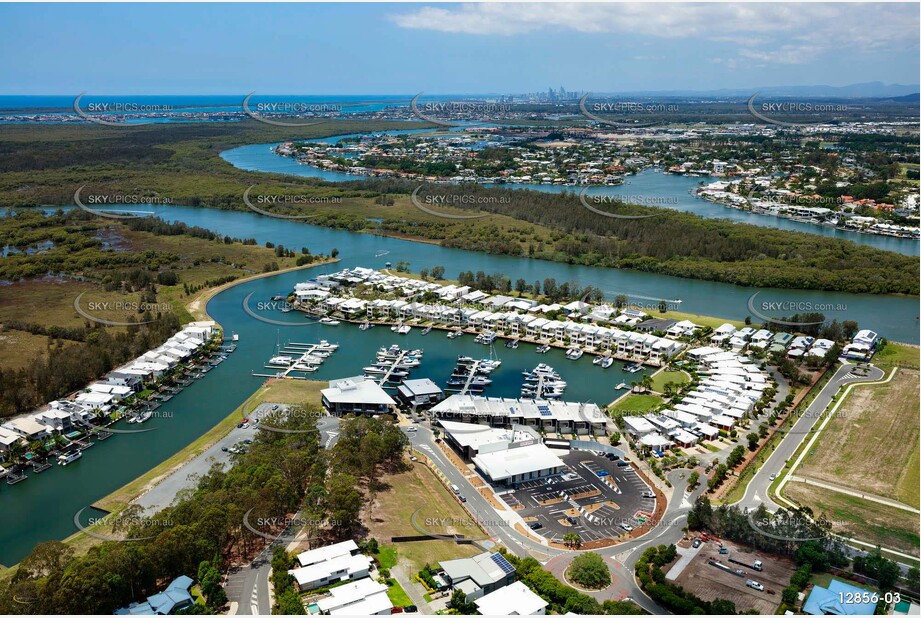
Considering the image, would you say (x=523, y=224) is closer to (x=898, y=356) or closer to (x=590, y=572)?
(x=898, y=356)

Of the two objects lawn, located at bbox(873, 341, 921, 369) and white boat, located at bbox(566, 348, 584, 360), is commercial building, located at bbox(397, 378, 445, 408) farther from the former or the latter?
lawn, located at bbox(873, 341, 921, 369)

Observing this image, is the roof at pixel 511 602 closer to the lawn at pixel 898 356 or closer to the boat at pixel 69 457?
the boat at pixel 69 457

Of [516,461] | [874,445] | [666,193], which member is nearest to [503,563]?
[516,461]

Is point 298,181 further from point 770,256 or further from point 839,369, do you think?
point 839,369

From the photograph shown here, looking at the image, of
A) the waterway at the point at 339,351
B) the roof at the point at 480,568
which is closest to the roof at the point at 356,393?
the waterway at the point at 339,351

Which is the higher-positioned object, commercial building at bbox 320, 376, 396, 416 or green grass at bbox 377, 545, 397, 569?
commercial building at bbox 320, 376, 396, 416

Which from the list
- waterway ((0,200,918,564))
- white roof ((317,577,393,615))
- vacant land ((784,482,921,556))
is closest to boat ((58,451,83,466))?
waterway ((0,200,918,564))
